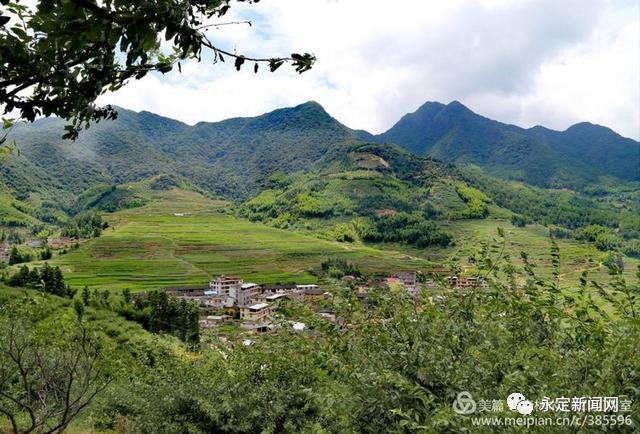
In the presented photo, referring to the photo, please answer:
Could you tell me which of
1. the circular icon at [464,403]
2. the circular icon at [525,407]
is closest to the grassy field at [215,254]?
the circular icon at [464,403]

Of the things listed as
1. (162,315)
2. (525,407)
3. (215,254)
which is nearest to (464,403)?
(525,407)

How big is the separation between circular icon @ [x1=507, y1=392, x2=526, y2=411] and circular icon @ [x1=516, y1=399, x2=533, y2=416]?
0.10ft

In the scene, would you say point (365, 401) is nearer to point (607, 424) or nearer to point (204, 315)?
point (607, 424)

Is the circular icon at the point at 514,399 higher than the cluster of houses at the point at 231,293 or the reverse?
higher

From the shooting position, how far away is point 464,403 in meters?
4.02

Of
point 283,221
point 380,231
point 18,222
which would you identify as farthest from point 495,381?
point 18,222

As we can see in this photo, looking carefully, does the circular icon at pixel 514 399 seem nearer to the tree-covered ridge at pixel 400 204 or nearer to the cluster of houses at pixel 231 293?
the cluster of houses at pixel 231 293

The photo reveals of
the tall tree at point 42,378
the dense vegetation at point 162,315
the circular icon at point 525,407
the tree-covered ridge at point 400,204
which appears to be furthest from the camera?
the tree-covered ridge at point 400,204

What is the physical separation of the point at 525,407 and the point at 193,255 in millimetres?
80686

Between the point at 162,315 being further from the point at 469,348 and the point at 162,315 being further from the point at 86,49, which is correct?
the point at 86,49

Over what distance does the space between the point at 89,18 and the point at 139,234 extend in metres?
94.4

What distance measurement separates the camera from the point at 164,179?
17875cm

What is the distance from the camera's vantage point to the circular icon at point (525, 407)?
3.38 meters

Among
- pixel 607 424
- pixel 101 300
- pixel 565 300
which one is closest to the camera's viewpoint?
pixel 607 424
